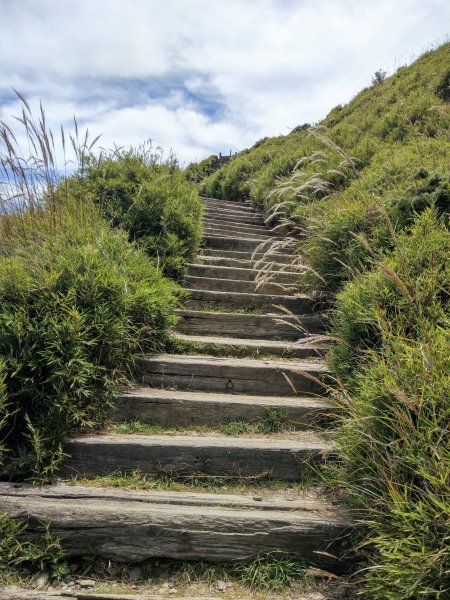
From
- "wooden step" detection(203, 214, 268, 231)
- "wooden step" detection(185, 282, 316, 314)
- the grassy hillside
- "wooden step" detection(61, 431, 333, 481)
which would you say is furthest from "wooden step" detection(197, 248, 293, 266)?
"wooden step" detection(61, 431, 333, 481)

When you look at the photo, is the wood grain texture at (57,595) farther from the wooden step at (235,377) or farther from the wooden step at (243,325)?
A: the wooden step at (243,325)

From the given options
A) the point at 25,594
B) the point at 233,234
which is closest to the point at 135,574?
the point at 25,594

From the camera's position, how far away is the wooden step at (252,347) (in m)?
4.04

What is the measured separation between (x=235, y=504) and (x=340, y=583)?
0.68 metres

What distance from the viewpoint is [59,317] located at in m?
2.88

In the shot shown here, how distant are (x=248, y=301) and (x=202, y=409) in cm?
202

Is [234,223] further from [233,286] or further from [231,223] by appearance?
[233,286]

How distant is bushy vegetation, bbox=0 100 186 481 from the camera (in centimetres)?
264

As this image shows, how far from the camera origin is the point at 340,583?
2008 millimetres

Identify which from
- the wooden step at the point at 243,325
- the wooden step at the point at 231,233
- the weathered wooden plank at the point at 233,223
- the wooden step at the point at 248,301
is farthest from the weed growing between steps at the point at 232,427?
the weathered wooden plank at the point at 233,223

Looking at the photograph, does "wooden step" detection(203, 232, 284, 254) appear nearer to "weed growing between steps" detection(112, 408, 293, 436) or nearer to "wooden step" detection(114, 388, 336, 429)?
"wooden step" detection(114, 388, 336, 429)

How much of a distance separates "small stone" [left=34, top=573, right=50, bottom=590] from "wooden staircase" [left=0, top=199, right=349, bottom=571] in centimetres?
16

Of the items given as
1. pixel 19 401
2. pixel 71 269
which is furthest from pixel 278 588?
pixel 71 269

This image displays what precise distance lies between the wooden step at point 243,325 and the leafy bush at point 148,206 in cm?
85
